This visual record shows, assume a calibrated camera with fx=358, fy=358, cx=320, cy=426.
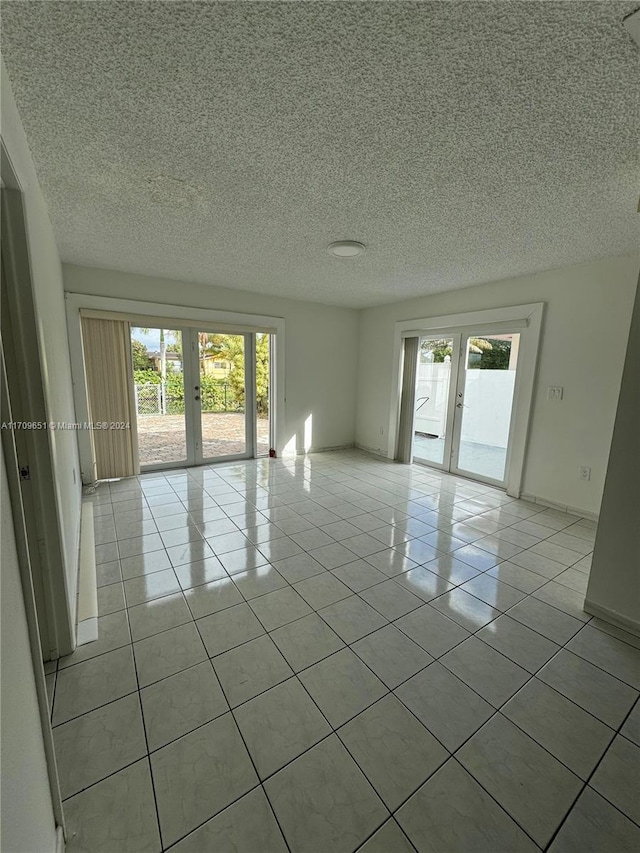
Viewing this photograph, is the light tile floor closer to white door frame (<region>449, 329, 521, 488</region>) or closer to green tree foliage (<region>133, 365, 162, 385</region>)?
white door frame (<region>449, 329, 521, 488</region>)

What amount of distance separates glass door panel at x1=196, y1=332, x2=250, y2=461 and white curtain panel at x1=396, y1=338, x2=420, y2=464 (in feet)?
7.63

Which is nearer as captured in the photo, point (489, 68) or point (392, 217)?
point (489, 68)

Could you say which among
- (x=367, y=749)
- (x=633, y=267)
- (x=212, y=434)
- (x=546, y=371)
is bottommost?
(x=367, y=749)

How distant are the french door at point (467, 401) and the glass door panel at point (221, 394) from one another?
257cm

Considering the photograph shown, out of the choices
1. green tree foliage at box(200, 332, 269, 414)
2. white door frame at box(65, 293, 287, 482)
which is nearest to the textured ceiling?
white door frame at box(65, 293, 287, 482)

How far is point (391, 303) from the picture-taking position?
5.34 metres

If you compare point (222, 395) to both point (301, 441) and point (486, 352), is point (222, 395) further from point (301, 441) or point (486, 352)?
point (486, 352)

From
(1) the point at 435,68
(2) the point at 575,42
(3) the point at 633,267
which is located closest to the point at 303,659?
(1) the point at 435,68

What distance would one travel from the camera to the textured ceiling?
108 centimetres

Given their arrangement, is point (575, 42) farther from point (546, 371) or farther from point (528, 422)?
point (528, 422)

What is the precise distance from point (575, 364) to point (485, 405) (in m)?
1.09

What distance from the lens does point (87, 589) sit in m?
2.25

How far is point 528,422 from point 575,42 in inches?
129

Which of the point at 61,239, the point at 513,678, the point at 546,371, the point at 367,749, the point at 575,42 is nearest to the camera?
the point at 575,42
